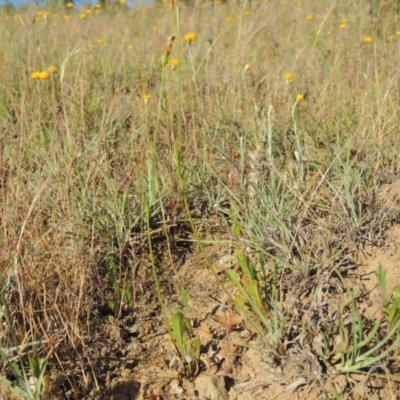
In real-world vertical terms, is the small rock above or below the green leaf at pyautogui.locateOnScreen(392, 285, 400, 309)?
below

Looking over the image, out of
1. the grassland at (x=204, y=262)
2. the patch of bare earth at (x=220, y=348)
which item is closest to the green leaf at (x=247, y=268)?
the grassland at (x=204, y=262)

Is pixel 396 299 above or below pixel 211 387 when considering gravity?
above

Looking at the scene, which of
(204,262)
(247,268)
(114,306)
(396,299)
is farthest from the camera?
(204,262)

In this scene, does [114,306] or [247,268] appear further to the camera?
[114,306]

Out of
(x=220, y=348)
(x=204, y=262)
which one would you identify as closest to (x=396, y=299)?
(x=220, y=348)

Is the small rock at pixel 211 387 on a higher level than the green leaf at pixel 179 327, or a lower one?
lower

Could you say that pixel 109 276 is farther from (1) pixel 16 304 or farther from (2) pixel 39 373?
(2) pixel 39 373

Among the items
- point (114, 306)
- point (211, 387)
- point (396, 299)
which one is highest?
point (396, 299)

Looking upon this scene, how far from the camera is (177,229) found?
2121 mm

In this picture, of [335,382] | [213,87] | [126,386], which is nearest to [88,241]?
[126,386]

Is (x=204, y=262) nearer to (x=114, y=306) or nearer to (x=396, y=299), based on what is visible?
(x=114, y=306)

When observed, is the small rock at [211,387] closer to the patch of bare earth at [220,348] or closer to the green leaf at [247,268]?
the patch of bare earth at [220,348]

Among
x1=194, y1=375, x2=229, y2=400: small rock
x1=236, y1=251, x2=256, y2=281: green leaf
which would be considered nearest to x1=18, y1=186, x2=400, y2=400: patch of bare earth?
x1=194, y1=375, x2=229, y2=400: small rock

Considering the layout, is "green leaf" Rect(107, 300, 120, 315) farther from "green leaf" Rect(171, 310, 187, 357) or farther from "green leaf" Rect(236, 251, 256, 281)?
"green leaf" Rect(236, 251, 256, 281)
